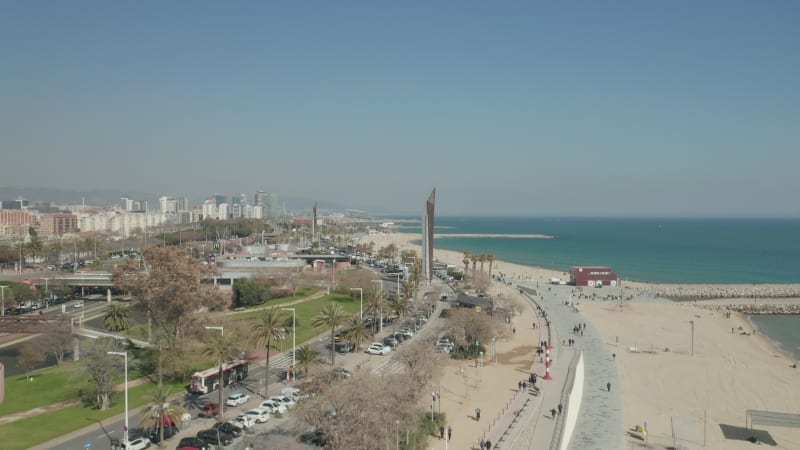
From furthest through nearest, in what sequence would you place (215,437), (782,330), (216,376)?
(782,330) < (216,376) < (215,437)

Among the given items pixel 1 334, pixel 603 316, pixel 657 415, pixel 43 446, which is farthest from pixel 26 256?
pixel 657 415

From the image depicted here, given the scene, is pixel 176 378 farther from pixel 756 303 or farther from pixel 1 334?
pixel 756 303

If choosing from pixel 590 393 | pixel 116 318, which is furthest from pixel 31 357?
pixel 590 393

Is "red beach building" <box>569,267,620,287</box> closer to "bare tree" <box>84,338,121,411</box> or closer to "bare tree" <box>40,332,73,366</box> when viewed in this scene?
"bare tree" <box>40,332,73,366</box>

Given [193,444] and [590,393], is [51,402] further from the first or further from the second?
[590,393]

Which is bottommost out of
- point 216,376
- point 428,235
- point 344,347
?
point 344,347

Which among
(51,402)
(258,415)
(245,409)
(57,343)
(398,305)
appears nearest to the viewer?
(258,415)

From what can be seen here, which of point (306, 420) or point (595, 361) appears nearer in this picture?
point (306, 420)
